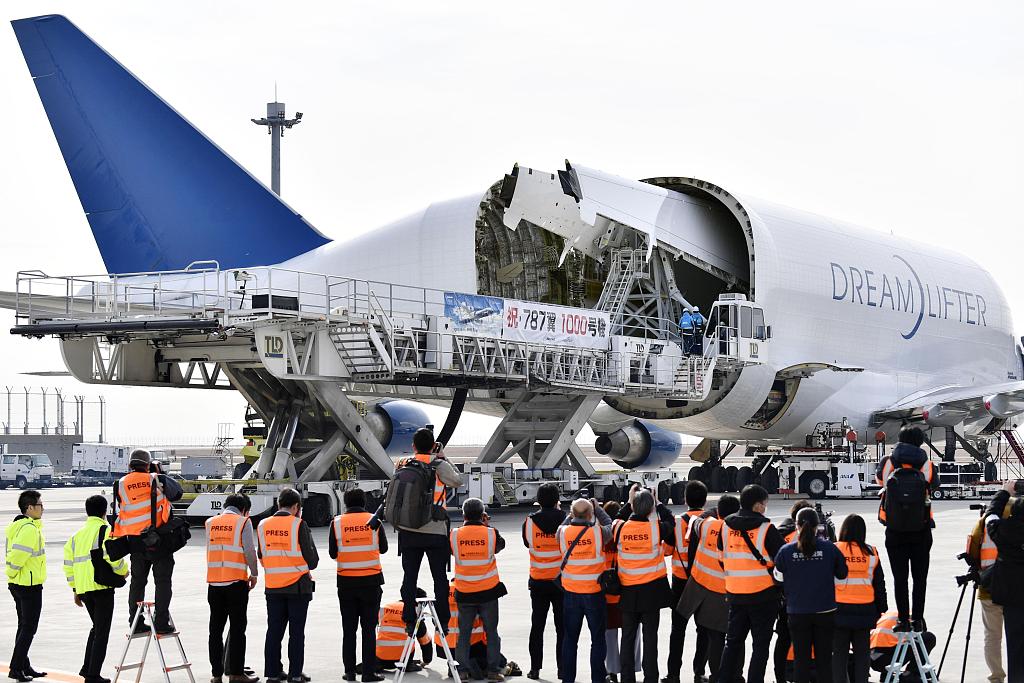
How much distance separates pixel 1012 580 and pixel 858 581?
127 cm

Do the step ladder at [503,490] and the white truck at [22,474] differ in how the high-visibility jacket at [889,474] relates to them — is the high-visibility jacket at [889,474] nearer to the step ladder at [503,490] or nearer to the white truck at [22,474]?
the step ladder at [503,490]

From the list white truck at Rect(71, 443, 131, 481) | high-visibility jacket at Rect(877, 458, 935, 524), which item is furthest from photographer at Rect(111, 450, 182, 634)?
white truck at Rect(71, 443, 131, 481)

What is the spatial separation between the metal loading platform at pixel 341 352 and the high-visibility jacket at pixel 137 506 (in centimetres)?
1108

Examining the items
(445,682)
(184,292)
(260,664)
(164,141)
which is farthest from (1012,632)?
(164,141)

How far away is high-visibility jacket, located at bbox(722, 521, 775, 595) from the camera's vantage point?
9172 mm

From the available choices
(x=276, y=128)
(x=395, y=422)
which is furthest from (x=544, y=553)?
(x=276, y=128)

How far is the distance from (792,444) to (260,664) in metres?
28.0

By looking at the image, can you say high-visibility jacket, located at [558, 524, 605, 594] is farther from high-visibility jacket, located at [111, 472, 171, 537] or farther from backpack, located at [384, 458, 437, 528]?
high-visibility jacket, located at [111, 472, 171, 537]

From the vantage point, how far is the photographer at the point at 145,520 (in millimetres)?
10922

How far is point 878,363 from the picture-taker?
120 ft

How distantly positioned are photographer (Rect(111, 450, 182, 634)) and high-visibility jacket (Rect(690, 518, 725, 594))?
13.0 ft

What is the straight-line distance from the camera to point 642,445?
38.6 m

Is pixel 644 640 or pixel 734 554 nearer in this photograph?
pixel 734 554

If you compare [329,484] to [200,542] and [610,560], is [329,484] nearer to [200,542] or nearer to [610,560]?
[200,542]
